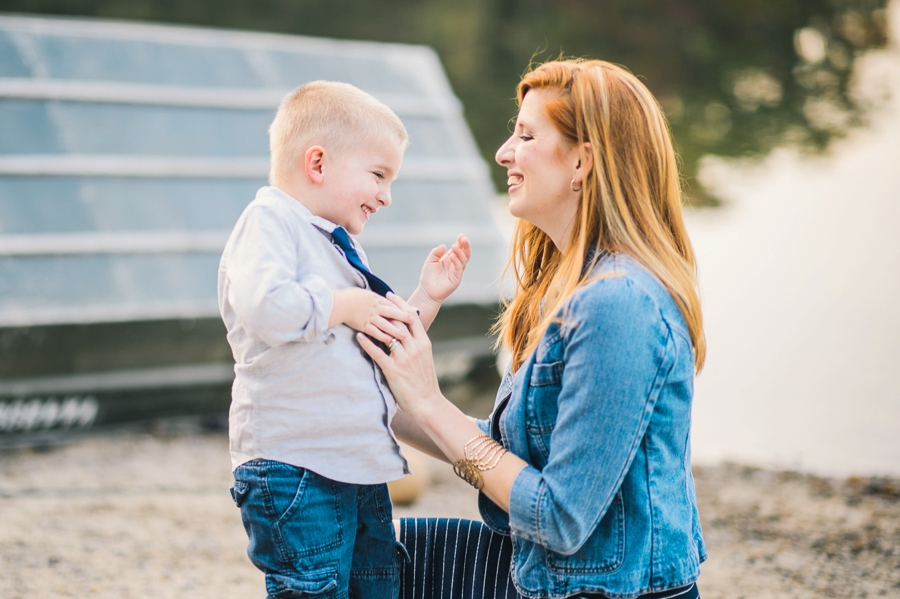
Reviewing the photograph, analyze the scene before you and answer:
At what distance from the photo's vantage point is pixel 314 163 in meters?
1.95

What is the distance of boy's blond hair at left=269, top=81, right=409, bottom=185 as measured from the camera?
6.31ft

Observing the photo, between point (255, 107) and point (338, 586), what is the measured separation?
5.83 meters

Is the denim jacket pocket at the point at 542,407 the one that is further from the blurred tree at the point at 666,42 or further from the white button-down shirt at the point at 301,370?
the blurred tree at the point at 666,42

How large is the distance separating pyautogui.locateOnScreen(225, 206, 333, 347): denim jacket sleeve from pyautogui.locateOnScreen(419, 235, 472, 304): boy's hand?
415mm

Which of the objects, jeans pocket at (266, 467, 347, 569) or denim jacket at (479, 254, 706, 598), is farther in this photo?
jeans pocket at (266, 467, 347, 569)

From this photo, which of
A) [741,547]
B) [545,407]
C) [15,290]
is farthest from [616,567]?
[15,290]

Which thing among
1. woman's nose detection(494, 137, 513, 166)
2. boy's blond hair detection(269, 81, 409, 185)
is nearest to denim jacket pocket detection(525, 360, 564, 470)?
woman's nose detection(494, 137, 513, 166)

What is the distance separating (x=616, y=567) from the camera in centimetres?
177

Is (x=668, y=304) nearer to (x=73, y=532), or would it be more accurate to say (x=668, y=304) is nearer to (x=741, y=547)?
(x=741, y=547)

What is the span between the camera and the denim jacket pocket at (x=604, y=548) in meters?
1.77

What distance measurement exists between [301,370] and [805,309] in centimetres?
958

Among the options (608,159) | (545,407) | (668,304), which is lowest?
(545,407)

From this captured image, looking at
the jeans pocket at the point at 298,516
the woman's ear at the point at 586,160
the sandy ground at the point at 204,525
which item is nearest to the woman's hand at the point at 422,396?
the jeans pocket at the point at 298,516

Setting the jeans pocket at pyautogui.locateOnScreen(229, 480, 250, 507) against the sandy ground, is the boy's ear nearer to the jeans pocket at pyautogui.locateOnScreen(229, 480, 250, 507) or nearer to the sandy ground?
the jeans pocket at pyautogui.locateOnScreen(229, 480, 250, 507)
